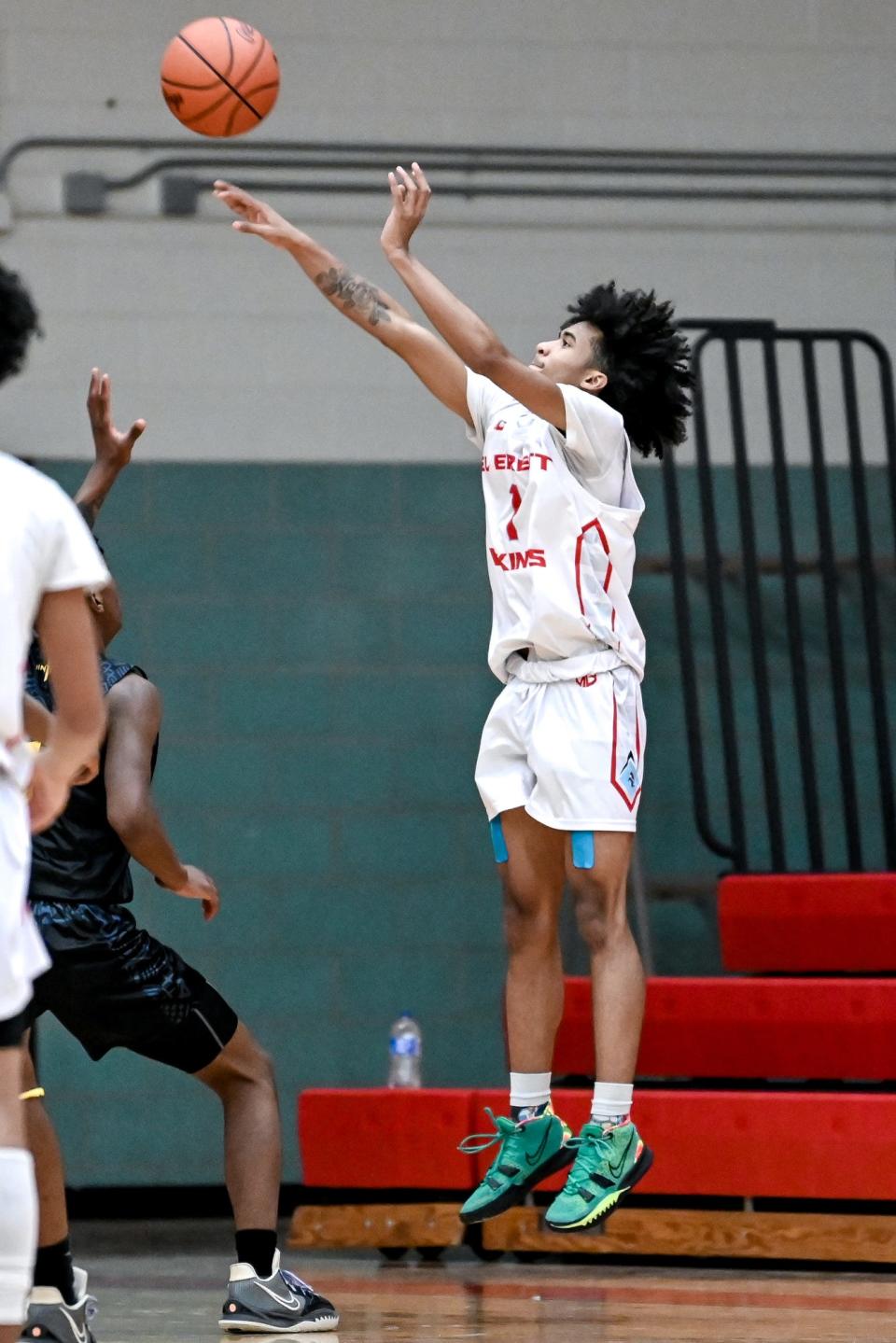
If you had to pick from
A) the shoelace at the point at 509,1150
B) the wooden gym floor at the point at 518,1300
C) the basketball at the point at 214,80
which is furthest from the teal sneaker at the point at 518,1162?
the basketball at the point at 214,80

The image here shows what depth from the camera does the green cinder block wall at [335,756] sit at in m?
7.12

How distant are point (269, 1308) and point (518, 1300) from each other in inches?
31.4

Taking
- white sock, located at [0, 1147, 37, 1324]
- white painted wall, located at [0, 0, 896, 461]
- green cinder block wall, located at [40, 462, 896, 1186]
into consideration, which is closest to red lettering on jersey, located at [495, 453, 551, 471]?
white sock, located at [0, 1147, 37, 1324]

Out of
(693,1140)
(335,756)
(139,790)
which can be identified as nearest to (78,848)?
(139,790)

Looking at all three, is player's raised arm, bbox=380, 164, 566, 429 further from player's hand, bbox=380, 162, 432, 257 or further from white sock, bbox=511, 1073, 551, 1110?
white sock, bbox=511, 1073, 551, 1110

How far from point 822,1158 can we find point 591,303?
238 cm

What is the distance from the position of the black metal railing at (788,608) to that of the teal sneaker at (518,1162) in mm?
2056

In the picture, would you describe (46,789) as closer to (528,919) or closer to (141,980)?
(141,980)

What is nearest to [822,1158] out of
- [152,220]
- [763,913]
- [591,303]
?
[763,913]

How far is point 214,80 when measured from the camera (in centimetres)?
486

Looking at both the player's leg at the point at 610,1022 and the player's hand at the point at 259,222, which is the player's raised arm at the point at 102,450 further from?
the player's leg at the point at 610,1022

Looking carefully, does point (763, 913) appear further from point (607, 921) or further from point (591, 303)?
point (591, 303)

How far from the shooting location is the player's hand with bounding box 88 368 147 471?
486 centimetres

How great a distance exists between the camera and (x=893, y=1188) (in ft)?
17.6
